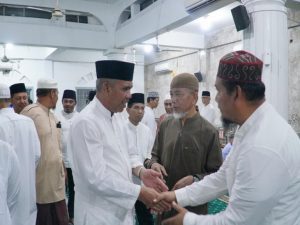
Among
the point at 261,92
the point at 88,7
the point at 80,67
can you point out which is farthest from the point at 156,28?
the point at 80,67

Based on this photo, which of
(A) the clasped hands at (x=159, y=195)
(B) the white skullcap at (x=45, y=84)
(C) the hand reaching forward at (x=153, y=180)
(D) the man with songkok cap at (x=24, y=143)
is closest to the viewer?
(A) the clasped hands at (x=159, y=195)

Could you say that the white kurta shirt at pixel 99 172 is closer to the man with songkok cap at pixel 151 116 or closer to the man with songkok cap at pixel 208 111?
the man with songkok cap at pixel 151 116

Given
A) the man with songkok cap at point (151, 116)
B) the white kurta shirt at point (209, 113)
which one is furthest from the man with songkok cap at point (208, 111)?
the man with songkok cap at point (151, 116)

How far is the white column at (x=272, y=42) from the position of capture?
3590 millimetres

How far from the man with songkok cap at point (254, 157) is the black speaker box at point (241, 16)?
8.07 ft

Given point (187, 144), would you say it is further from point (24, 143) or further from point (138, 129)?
point (138, 129)

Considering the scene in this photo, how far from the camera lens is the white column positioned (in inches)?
141

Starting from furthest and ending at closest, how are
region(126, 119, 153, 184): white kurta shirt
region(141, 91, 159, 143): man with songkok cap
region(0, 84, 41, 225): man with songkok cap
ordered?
region(141, 91, 159, 143): man with songkok cap < region(126, 119, 153, 184): white kurta shirt < region(0, 84, 41, 225): man with songkok cap

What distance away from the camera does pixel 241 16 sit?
3695 millimetres

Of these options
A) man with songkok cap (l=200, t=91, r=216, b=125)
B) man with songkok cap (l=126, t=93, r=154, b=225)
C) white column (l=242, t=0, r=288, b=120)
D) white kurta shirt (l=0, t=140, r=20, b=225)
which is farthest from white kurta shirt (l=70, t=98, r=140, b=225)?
man with songkok cap (l=200, t=91, r=216, b=125)

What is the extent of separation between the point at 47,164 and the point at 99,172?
1.57 m

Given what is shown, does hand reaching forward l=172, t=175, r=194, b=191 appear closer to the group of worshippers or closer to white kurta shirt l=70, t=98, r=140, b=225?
white kurta shirt l=70, t=98, r=140, b=225

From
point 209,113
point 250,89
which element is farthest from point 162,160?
point 209,113

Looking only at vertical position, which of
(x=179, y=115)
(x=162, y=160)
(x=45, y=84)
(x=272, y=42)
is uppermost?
(x=272, y=42)
